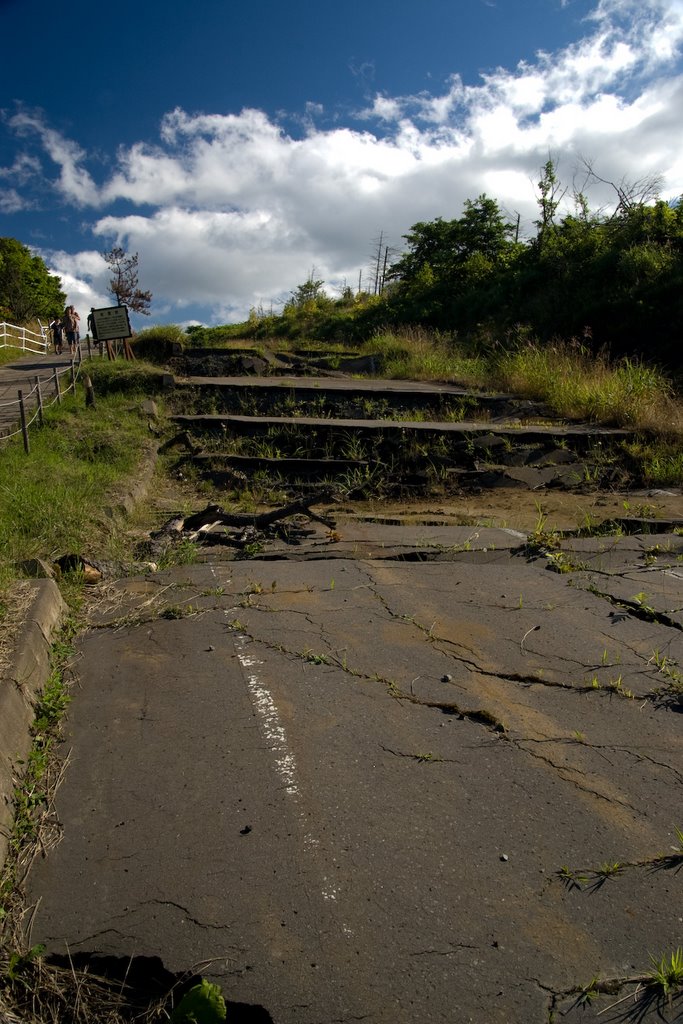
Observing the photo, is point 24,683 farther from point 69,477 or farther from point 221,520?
point 69,477

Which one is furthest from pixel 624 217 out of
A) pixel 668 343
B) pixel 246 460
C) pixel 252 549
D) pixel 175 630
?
pixel 175 630

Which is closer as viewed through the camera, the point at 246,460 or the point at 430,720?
the point at 430,720

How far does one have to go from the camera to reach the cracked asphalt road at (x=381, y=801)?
209 cm

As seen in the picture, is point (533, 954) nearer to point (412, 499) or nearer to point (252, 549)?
point (252, 549)

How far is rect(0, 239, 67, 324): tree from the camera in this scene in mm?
42188

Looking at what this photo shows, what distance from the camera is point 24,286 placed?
44156mm

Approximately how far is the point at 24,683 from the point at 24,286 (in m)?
46.6

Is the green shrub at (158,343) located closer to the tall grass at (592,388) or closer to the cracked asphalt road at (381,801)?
the tall grass at (592,388)

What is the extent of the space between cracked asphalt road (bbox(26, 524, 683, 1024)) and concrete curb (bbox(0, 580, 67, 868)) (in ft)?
0.65

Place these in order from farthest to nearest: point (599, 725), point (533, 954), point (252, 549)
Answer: point (252, 549) → point (599, 725) → point (533, 954)

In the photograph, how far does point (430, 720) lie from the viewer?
10.8 ft

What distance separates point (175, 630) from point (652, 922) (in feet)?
9.72

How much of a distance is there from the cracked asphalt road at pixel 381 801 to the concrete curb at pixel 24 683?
0.20 meters

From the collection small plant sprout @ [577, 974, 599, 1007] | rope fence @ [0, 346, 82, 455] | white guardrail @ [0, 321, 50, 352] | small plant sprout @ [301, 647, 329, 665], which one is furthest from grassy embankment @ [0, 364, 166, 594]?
white guardrail @ [0, 321, 50, 352]
